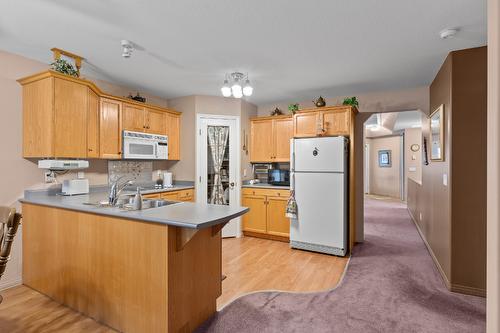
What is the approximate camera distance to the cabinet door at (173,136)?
4414mm

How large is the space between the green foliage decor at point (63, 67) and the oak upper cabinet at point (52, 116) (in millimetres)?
99

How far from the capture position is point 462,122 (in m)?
2.54

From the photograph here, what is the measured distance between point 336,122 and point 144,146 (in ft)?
9.51

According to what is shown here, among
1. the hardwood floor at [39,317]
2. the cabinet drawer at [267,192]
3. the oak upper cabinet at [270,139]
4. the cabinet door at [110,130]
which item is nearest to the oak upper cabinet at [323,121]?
the oak upper cabinet at [270,139]

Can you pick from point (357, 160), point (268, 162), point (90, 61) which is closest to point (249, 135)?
point (268, 162)

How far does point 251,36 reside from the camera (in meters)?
2.45

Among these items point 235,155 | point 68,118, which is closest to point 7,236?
point 68,118

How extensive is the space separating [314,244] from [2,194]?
12.4 feet

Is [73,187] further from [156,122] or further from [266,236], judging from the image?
[266,236]

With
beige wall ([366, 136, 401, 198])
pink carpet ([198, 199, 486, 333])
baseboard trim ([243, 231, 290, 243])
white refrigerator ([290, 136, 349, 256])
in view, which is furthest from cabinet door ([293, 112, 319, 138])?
beige wall ([366, 136, 401, 198])

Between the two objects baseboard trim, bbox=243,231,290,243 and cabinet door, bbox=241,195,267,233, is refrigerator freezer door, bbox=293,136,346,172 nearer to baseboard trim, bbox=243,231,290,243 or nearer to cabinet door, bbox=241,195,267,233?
cabinet door, bbox=241,195,267,233

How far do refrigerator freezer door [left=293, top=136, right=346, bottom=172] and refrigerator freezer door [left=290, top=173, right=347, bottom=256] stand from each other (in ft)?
0.33

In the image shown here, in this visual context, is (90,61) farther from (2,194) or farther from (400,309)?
(400,309)

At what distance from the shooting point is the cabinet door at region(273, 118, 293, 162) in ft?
15.1
